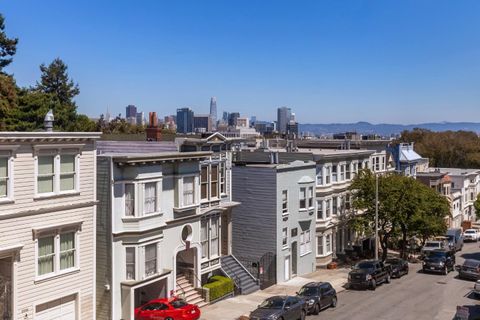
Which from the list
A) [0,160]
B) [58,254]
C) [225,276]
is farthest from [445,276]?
[0,160]

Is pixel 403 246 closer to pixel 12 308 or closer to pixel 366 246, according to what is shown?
pixel 366 246

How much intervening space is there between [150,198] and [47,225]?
22.0 ft

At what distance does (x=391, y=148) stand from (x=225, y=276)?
3784 cm

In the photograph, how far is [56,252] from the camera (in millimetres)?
24953

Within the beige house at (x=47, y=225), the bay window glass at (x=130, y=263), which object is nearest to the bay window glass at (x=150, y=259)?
the bay window glass at (x=130, y=263)

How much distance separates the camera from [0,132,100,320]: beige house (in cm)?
2309

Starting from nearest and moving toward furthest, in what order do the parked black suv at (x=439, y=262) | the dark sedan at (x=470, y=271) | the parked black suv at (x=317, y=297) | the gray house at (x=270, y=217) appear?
the parked black suv at (x=317, y=297) → the gray house at (x=270, y=217) → the dark sedan at (x=470, y=271) → the parked black suv at (x=439, y=262)

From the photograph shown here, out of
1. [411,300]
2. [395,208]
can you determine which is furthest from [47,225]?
[395,208]

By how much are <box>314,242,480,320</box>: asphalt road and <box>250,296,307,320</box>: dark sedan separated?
2.21 metres

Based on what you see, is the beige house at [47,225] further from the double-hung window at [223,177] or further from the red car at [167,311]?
the double-hung window at [223,177]

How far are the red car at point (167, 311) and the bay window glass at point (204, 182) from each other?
8.14 m

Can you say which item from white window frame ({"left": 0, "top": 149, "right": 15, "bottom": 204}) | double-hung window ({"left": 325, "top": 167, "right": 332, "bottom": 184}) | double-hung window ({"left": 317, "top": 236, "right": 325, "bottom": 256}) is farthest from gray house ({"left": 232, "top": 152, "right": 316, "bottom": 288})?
white window frame ({"left": 0, "top": 149, "right": 15, "bottom": 204})

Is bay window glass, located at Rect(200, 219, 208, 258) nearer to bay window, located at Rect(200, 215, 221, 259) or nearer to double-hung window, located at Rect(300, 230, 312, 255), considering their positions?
bay window, located at Rect(200, 215, 221, 259)

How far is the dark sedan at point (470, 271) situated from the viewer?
4378 centimetres
